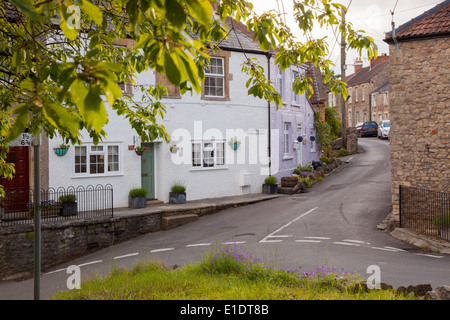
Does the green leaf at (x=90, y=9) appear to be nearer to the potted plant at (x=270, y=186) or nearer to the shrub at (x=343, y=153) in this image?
the potted plant at (x=270, y=186)

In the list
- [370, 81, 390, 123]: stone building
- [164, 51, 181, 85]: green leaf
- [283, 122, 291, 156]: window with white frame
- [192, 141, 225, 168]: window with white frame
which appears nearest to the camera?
[164, 51, 181, 85]: green leaf

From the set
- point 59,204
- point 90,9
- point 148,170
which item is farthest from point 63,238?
point 90,9

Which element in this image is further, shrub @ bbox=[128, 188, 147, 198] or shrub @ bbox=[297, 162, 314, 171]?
shrub @ bbox=[297, 162, 314, 171]

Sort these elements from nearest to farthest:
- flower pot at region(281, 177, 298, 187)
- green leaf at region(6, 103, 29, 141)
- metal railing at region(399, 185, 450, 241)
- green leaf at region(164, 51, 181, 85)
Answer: green leaf at region(164, 51, 181, 85) → green leaf at region(6, 103, 29, 141) → metal railing at region(399, 185, 450, 241) → flower pot at region(281, 177, 298, 187)

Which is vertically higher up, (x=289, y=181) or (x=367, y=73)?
(x=367, y=73)

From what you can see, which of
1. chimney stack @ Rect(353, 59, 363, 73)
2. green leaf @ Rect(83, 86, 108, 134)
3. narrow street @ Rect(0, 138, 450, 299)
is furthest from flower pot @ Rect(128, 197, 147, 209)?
chimney stack @ Rect(353, 59, 363, 73)

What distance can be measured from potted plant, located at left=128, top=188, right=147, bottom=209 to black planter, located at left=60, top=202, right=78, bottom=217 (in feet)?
7.73

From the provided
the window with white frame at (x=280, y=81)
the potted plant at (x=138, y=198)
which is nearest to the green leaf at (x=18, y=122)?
the potted plant at (x=138, y=198)

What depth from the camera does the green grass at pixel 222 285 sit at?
581cm

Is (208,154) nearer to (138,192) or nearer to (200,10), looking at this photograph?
(138,192)

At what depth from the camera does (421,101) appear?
14062mm

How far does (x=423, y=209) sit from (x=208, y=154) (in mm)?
9304

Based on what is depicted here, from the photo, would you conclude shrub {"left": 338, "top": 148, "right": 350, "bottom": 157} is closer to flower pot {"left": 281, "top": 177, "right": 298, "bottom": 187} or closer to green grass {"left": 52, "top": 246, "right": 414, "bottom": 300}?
flower pot {"left": 281, "top": 177, "right": 298, "bottom": 187}

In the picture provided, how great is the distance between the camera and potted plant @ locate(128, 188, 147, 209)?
16344 mm
